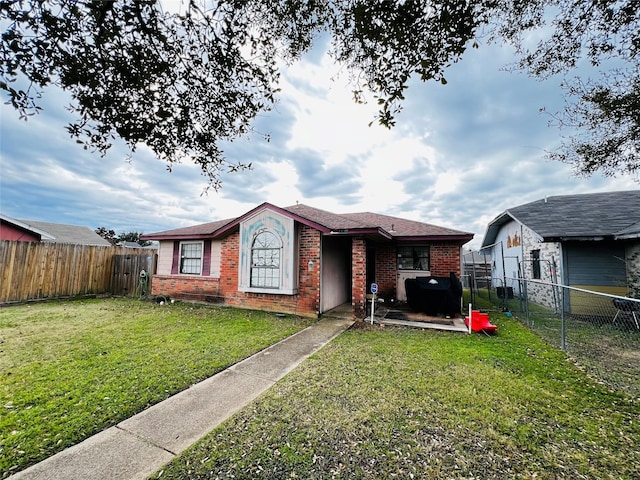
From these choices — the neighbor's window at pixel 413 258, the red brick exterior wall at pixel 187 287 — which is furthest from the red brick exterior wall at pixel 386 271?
the red brick exterior wall at pixel 187 287

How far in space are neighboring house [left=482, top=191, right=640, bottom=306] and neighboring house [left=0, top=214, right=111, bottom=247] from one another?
71.4 ft

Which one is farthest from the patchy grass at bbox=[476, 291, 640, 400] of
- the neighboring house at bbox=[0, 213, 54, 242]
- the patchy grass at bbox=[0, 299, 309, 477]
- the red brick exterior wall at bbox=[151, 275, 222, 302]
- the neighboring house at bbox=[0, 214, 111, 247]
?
the neighboring house at bbox=[0, 214, 111, 247]

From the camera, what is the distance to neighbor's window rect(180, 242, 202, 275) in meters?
10.6

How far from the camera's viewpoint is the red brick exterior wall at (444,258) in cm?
994

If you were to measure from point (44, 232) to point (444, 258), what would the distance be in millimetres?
19655

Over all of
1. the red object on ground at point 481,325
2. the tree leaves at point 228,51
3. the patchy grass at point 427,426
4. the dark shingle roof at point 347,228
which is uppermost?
the tree leaves at point 228,51

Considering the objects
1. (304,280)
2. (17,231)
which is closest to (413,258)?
(304,280)

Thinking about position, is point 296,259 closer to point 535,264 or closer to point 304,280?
point 304,280

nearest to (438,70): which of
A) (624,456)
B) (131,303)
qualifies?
(624,456)

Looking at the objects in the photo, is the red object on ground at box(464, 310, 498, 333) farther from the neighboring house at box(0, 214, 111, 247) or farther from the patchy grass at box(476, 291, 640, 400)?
the neighboring house at box(0, 214, 111, 247)

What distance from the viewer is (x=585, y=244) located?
8.83m

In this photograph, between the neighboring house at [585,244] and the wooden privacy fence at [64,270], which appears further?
the wooden privacy fence at [64,270]

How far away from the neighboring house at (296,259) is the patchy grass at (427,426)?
12.2 feet

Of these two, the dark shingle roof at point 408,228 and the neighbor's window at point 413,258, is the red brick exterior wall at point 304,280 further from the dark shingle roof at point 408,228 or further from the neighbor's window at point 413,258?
the dark shingle roof at point 408,228
